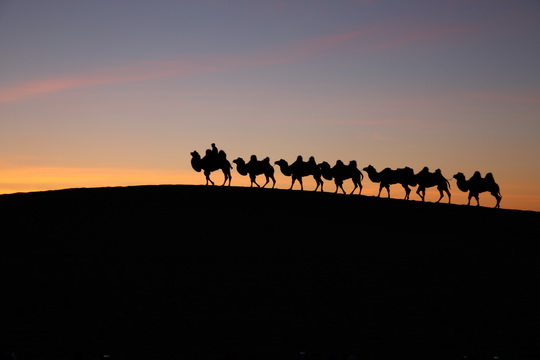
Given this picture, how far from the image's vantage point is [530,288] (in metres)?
20.6

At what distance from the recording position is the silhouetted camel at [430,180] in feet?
121

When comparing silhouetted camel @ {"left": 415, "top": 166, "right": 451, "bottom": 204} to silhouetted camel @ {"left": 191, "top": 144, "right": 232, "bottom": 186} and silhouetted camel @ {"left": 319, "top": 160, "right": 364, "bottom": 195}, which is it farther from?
silhouetted camel @ {"left": 191, "top": 144, "right": 232, "bottom": 186}

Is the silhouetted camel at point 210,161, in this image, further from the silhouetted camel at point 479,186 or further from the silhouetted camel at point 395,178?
the silhouetted camel at point 479,186

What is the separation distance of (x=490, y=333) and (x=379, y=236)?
1028cm

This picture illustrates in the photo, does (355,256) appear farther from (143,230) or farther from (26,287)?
(26,287)

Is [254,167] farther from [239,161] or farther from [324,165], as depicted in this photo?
[324,165]

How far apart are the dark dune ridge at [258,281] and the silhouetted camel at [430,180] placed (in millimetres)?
5243

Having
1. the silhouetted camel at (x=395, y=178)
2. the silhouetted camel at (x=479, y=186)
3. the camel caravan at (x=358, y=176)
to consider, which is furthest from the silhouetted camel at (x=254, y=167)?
the silhouetted camel at (x=479, y=186)

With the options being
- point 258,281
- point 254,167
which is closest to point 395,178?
point 254,167

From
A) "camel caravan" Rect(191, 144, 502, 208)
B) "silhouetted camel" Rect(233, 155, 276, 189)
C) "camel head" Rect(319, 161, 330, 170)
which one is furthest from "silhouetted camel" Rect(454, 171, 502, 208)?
"silhouetted camel" Rect(233, 155, 276, 189)

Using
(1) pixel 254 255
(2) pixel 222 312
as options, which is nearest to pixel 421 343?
(2) pixel 222 312

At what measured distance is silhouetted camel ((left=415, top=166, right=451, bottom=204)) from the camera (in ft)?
121

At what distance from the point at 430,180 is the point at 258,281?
19.0 m

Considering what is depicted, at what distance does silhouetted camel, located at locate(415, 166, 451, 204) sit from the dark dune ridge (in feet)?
17.2
